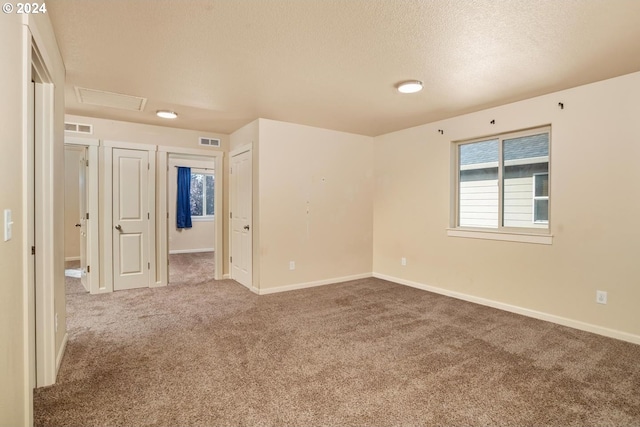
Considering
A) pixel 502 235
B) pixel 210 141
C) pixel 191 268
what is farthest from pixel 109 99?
pixel 502 235

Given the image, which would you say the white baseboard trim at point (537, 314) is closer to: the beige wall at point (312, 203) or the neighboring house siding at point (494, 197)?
the neighboring house siding at point (494, 197)

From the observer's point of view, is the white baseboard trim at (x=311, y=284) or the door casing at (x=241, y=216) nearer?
the white baseboard trim at (x=311, y=284)

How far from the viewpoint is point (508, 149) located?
3.91m

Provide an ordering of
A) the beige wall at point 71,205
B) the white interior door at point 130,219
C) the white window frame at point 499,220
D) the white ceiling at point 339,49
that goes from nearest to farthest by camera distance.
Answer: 1. the white ceiling at point 339,49
2. the white window frame at point 499,220
3. the white interior door at point 130,219
4. the beige wall at point 71,205

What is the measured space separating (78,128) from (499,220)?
5.42 metres

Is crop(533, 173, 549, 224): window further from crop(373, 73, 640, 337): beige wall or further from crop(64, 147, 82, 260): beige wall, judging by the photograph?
crop(64, 147, 82, 260): beige wall

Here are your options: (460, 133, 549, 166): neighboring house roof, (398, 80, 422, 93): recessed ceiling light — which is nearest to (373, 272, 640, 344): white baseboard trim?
(460, 133, 549, 166): neighboring house roof

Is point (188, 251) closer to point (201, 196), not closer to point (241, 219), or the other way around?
point (201, 196)

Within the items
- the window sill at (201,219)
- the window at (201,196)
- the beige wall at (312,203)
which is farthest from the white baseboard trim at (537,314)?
the window at (201,196)

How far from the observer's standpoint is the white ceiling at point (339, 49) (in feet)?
6.58

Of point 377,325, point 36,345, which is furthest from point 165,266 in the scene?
point 377,325

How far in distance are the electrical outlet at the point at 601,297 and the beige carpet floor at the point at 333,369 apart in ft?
1.11

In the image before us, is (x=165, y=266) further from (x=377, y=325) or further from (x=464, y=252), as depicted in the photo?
(x=464, y=252)

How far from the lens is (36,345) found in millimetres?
2109
